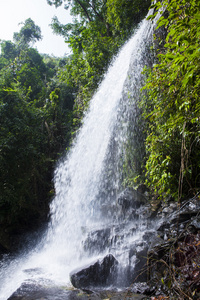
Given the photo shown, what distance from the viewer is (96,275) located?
377 centimetres

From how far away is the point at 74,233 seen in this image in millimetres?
6406

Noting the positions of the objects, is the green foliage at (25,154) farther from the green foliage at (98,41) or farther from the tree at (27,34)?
the tree at (27,34)

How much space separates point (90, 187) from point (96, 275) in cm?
386

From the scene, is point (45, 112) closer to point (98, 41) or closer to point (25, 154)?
point (25, 154)

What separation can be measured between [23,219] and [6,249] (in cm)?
126

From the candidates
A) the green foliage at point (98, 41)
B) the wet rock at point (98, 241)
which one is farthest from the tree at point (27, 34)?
the wet rock at point (98, 241)

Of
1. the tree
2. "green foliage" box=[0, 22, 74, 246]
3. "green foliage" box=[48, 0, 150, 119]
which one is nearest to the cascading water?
"green foliage" box=[0, 22, 74, 246]

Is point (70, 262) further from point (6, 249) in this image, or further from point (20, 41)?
point (20, 41)

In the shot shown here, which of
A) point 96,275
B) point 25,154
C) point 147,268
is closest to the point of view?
point 147,268

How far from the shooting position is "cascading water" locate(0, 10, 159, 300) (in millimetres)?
5330

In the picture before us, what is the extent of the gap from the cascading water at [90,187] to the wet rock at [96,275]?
2.95 ft

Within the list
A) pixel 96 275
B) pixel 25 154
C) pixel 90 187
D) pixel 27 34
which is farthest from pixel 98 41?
pixel 27 34

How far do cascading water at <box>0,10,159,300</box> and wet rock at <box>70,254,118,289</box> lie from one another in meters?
0.90

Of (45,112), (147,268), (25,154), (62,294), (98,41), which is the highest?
(98,41)
